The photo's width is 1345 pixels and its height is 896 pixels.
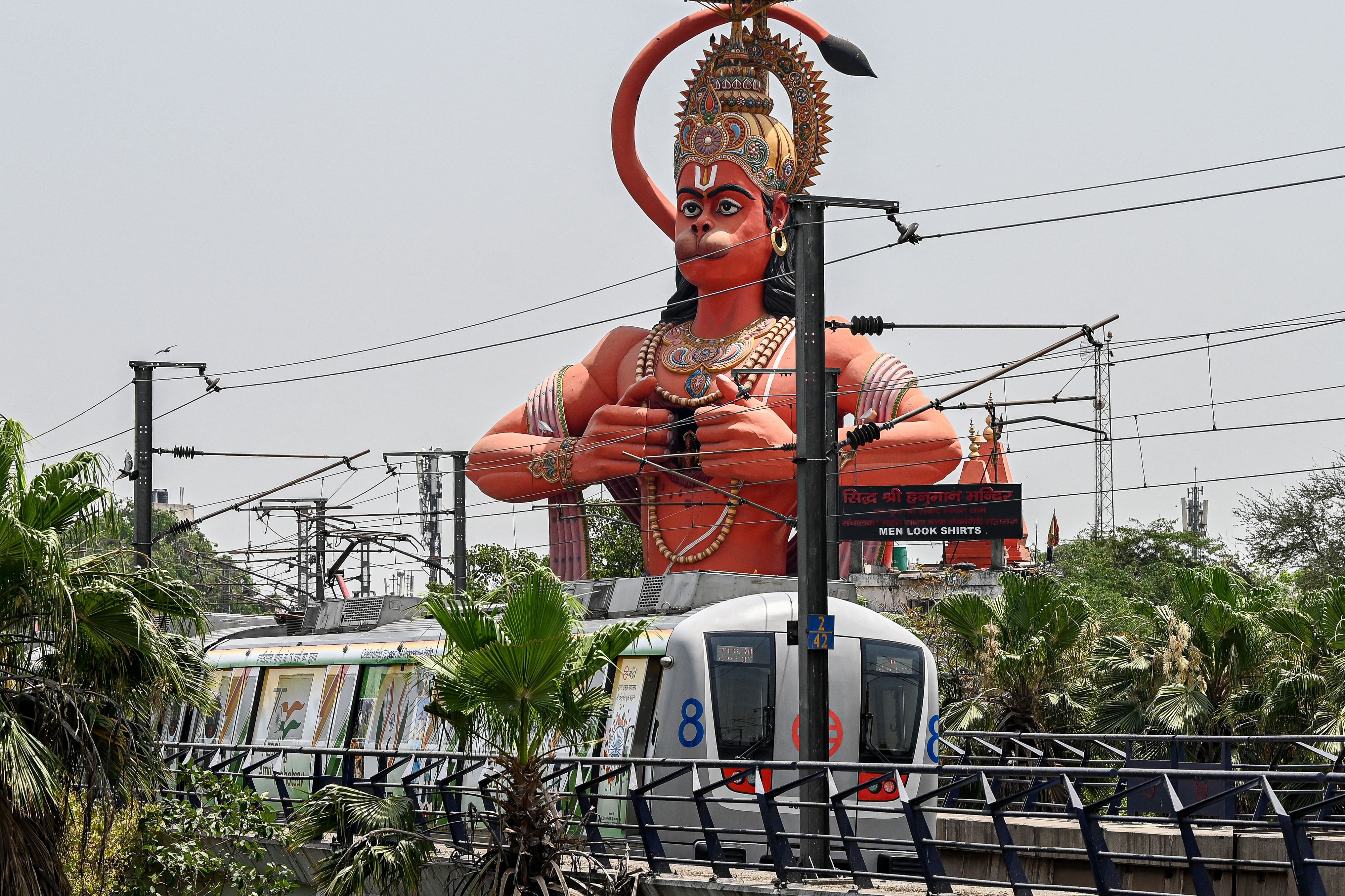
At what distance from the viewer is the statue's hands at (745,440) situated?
27.6 m

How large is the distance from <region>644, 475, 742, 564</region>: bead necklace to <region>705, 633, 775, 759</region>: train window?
11158 millimetres

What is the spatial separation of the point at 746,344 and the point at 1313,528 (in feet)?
72.3

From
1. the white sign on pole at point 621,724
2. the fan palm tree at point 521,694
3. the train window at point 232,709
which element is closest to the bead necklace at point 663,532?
the train window at point 232,709

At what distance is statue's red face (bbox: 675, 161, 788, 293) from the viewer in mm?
29344

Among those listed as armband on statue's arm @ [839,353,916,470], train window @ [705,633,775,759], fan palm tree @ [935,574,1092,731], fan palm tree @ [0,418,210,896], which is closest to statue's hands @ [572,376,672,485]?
armband on statue's arm @ [839,353,916,470]

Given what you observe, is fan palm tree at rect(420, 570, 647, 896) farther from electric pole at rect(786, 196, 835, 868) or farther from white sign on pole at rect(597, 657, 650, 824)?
white sign on pole at rect(597, 657, 650, 824)

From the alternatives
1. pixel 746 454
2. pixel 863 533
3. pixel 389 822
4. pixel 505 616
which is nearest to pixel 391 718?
pixel 389 822

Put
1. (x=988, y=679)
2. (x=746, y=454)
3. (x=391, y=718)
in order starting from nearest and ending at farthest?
1. (x=391, y=718)
2. (x=988, y=679)
3. (x=746, y=454)

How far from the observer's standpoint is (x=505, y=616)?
552 inches

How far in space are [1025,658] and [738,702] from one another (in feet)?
31.6

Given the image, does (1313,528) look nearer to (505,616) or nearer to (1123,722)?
(1123,722)

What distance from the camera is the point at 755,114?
1181 inches

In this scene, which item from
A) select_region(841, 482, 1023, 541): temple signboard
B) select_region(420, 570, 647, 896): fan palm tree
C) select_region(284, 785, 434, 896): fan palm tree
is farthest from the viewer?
select_region(841, 482, 1023, 541): temple signboard

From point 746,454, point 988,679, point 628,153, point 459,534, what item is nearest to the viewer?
point 988,679
